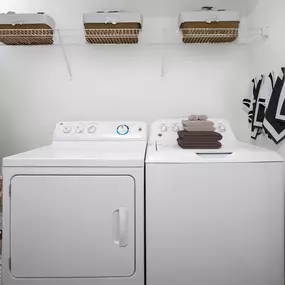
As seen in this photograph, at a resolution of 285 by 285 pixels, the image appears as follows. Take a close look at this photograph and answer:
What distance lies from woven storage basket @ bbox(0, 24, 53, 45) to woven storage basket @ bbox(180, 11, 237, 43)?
1.03m

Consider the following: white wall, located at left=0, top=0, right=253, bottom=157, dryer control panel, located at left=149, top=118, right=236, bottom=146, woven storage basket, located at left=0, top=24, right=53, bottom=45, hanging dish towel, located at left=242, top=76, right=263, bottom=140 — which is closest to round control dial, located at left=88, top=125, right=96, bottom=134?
white wall, located at left=0, top=0, right=253, bottom=157

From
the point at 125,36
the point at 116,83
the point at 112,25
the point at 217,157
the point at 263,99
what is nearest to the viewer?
the point at 217,157

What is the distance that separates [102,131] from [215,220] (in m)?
1.10

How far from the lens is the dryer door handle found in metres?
1.39

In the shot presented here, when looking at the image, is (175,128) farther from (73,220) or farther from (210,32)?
(73,220)

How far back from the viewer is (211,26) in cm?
193

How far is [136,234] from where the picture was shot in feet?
4.60

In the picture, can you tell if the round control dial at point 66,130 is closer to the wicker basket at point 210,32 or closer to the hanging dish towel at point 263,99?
the wicker basket at point 210,32

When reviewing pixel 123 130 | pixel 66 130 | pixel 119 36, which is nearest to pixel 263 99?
pixel 123 130

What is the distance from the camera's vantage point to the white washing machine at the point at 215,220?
139 cm

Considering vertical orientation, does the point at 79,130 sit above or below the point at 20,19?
below

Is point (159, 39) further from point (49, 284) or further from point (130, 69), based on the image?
point (49, 284)

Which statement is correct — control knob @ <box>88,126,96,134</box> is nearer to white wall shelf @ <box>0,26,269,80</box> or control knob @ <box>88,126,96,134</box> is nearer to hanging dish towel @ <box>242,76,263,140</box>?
white wall shelf @ <box>0,26,269,80</box>

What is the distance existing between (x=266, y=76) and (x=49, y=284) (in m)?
1.88
